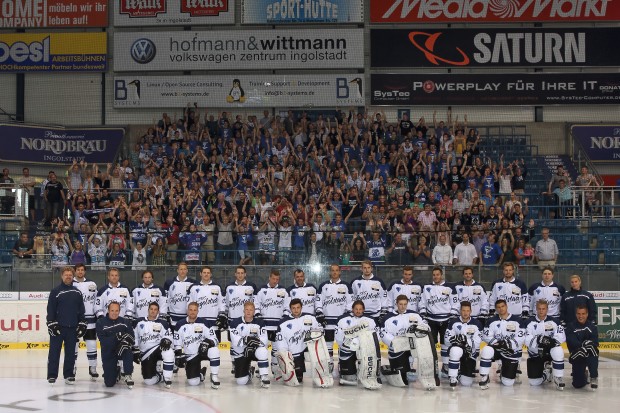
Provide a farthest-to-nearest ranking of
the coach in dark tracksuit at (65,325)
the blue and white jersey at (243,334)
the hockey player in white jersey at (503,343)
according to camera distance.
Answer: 1. the blue and white jersey at (243,334)
2. the coach in dark tracksuit at (65,325)
3. the hockey player in white jersey at (503,343)

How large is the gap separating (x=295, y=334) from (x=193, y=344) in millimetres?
1679

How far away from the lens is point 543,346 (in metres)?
16.9

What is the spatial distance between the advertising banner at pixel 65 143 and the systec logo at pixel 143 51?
239 cm

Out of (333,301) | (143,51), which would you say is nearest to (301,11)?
(143,51)

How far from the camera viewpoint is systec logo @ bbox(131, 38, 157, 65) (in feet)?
111

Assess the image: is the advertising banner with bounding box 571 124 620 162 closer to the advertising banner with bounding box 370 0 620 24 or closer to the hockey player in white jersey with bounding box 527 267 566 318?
the advertising banner with bounding box 370 0 620 24

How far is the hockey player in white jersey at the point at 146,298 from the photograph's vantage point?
18078 millimetres

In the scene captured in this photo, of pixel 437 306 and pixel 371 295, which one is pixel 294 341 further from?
pixel 437 306

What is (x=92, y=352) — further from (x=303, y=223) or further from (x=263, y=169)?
(x=263, y=169)

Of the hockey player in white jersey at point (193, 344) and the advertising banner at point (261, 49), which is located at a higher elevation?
the advertising banner at point (261, 49)

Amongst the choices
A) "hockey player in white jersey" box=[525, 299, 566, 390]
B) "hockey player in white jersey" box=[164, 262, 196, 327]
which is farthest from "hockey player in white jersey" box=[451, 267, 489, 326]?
"hockey player in white jersey" box=[164, 262, 196, 327]

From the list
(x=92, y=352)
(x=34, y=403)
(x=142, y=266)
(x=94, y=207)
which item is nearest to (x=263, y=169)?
(x=94, y=207)

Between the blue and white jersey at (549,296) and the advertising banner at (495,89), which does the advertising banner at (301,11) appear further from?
the blue and white jersey at (549,296)

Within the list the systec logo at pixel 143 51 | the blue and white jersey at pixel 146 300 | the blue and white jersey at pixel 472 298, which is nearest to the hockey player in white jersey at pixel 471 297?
the blue and white jersey at pixel 472 298
